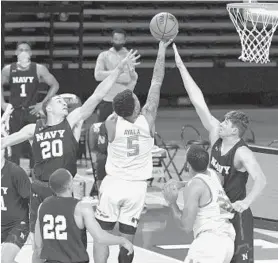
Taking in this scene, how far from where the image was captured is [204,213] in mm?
9453

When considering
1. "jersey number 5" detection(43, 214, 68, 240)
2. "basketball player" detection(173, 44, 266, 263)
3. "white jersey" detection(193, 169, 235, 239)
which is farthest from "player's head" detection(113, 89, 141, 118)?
"jersey number 5" detection(43, 214, 68, 240)

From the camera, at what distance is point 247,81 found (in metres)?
26.5

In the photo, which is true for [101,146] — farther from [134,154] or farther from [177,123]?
[177,123]

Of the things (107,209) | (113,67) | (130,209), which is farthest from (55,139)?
(113,67)

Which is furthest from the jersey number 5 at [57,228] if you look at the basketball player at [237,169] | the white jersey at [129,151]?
the white jersey at [129,151]

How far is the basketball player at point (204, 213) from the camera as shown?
9305 mm

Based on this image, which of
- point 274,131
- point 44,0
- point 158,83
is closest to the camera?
point 158,83

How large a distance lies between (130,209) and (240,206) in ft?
5.50

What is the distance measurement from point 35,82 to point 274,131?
328 inches

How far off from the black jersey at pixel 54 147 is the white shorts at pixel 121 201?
1.63 feet

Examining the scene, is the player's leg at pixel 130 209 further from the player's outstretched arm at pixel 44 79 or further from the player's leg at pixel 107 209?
the player's outstretched arm at pixel 44 79

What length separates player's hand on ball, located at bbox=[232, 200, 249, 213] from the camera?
9.78m

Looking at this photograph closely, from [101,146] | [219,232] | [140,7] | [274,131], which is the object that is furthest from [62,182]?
[140,7]

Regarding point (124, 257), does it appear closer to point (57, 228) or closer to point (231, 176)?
point (231, 176)
